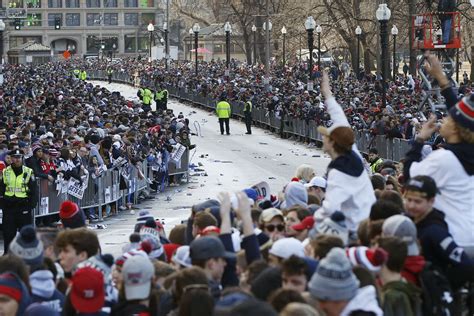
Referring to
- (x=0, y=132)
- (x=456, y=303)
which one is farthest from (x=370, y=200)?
(x=0, y=132)

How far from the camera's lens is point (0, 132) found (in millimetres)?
25500

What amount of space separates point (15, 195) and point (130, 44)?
151 m

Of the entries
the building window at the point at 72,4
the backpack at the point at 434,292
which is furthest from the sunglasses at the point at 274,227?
the building window at the point at 72,4

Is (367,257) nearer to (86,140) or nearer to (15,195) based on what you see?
(15,195)

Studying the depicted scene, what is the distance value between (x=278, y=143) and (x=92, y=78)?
229 feet

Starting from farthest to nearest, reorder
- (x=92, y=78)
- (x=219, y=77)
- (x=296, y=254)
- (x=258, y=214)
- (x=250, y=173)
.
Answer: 1. (x=92, y=78)
2. (x=219, y=77)
3. (x=250, y=173)
4. (x=258, y=214)
5. (x=296, y=254)

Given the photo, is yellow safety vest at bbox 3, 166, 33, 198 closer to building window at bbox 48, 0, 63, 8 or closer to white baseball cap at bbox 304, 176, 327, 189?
white baseball cap at bbox 304, 176, 327, 189

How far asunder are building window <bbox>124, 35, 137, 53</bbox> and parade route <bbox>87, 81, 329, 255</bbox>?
11387 cm

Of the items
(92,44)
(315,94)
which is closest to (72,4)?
(92,44)

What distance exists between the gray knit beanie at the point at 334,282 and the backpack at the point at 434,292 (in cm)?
100

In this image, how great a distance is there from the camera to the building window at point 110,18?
168125 millimetres

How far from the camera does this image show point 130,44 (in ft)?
556

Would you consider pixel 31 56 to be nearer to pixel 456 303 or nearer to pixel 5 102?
pixel 5 102

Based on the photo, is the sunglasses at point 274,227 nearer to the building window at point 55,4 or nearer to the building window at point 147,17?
the building window at point 55,4
